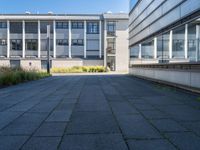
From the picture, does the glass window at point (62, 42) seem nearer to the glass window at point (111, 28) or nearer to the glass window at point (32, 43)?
the glass window at point (32, 43)

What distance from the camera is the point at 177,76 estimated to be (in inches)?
516

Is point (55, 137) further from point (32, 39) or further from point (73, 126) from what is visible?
point (32, 39)

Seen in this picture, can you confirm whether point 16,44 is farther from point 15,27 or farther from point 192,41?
point 192,41

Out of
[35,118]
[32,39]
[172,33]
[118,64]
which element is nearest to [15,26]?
[32,39]

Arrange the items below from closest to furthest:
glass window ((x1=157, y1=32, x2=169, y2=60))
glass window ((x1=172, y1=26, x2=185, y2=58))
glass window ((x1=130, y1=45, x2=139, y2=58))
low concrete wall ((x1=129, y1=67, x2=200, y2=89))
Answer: low concrete wall ((x1=129, y1=67, x2=200, y2=89)) < glass window ((x1=172, y1=26, x2=185, y2=58)) < glass window ((x1=157, y1=32, x2=169, y2=60)) < glass window ((x1=130, y1=45, x2=139, y2=58))

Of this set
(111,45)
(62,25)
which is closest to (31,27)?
(62,25)

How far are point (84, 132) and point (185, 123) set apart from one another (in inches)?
94.4

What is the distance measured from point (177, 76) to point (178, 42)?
7.06 ft

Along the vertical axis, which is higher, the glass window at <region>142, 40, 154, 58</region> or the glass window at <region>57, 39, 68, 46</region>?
the glass window at <region>57, 39, 68, 46</region>

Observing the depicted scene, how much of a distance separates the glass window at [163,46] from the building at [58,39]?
3634 centimetres

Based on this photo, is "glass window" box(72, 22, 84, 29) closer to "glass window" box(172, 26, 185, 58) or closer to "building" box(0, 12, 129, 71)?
"building" box(0, 12, 129, 71)

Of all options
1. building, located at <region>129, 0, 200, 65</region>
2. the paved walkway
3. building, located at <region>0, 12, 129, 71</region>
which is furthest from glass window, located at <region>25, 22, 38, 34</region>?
the paved walkway

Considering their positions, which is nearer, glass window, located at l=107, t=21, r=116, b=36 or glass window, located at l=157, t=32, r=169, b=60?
glass window, located at l=157, t=32, r=169, b=60

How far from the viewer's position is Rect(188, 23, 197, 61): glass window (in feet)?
38.9
